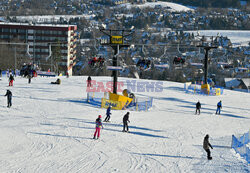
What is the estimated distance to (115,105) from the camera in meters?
28.5

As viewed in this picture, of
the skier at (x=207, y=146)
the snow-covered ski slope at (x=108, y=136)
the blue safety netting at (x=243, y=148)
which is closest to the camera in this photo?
the snow-covered ski slope at (x=108, y=136)

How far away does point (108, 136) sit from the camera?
19.8m

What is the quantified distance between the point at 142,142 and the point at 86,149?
11.0 ft

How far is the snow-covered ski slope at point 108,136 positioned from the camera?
15234 millimetres

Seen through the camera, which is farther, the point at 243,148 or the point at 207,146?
the point at 243,148

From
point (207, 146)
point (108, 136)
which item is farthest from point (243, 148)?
point (108, 136)

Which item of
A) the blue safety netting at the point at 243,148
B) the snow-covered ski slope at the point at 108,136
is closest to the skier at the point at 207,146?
the snow-covered ski slope at the point at 108,136

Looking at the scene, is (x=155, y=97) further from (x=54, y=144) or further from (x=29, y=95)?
(x=54, y=144)

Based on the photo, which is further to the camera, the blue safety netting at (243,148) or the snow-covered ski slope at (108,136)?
the blue safety netting at (243,148)

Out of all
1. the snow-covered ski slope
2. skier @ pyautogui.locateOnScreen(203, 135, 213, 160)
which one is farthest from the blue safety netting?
skier @ pyautogui.locateOnScreen(203, 135, 213, 160)

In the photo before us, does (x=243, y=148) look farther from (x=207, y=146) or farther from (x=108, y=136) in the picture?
(x=108, y=136)

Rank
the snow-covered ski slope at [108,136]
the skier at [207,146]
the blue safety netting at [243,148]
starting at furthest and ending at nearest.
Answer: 1. the skier at [207,146]
2. the blue safety netting at [243,148]
3. the snow-covered ski slope at [108,136]

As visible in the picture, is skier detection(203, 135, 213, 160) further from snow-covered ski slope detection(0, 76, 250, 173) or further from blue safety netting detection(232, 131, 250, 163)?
blue safety netting detection(232, 131, 250, 163)

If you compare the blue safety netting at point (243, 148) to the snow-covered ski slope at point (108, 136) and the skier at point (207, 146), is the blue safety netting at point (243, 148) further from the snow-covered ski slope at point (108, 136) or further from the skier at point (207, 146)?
the skier at point (207, 146)
